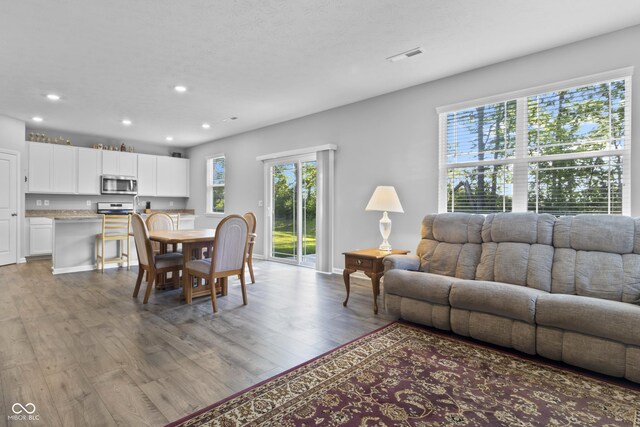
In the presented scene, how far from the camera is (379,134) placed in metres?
4.83

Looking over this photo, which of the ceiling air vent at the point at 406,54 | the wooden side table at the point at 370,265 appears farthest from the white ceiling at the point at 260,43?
the wooden side table at the point at 370,265

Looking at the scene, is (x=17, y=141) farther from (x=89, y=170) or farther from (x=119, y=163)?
(x=119, y=163)

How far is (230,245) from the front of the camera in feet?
11.7

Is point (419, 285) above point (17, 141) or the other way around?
the other way around

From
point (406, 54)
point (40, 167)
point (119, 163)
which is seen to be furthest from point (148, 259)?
point (119, 163)

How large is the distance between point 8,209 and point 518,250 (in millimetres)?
7800

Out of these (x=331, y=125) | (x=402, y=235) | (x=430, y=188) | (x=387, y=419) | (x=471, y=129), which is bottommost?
(x=387, y=419)

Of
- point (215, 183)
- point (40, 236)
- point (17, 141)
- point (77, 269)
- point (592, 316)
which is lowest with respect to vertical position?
point (77, 269)

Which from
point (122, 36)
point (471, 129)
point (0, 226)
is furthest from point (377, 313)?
point (0, 226)

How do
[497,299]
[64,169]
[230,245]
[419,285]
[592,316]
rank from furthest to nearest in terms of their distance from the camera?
[64,169] < [230,245] < [419,285] < [497,299] < [592,316]

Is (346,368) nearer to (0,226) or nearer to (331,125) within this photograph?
(331,125)

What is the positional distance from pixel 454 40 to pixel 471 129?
1.11 meters

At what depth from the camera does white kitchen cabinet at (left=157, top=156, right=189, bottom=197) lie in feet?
27.3

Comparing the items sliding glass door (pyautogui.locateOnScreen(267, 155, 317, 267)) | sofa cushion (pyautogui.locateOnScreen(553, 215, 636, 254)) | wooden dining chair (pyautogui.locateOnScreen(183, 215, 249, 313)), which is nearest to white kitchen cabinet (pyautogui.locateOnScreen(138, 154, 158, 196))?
sliding glass door (pyautogui.locateOnScreen(267, 155, 317, 267))
